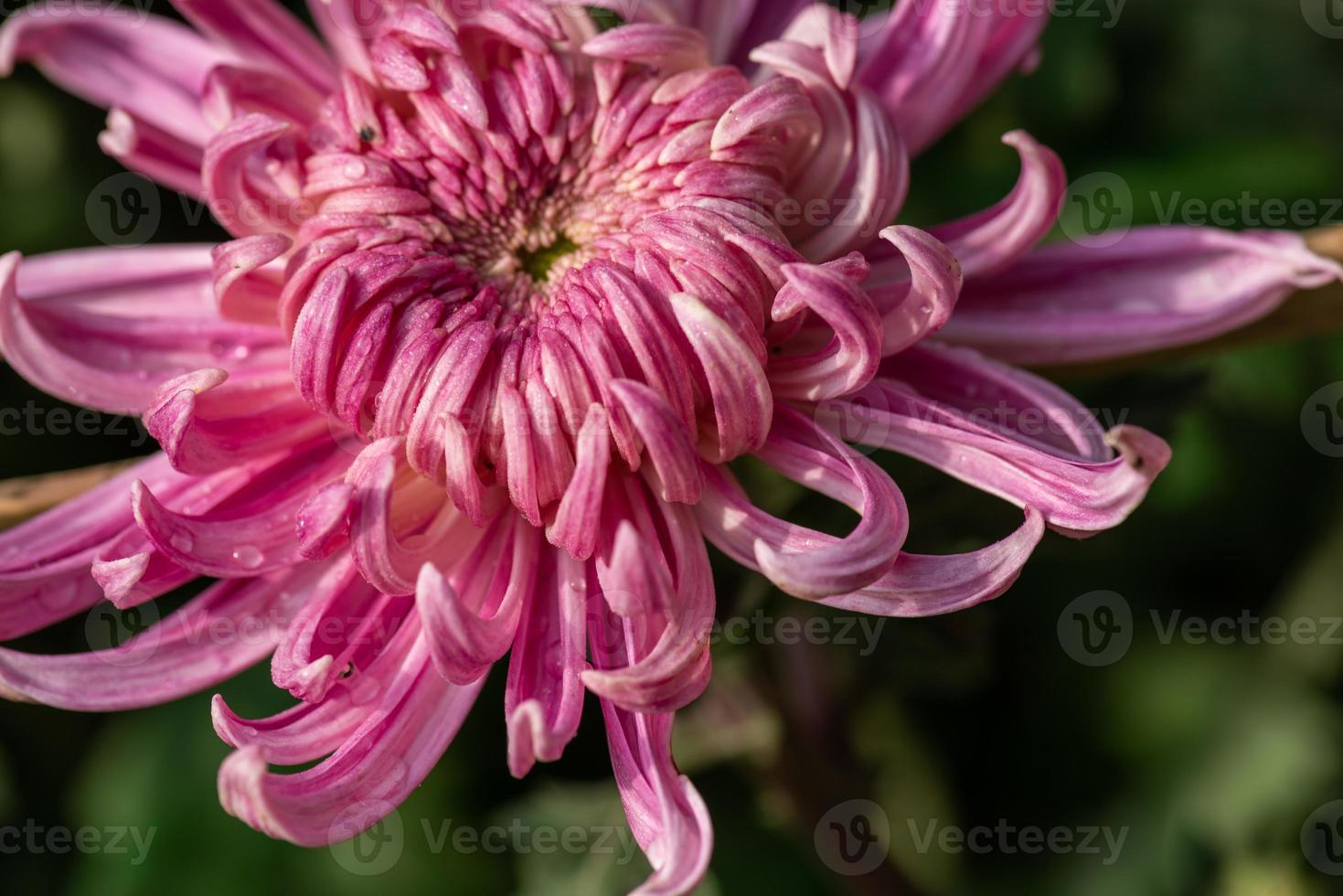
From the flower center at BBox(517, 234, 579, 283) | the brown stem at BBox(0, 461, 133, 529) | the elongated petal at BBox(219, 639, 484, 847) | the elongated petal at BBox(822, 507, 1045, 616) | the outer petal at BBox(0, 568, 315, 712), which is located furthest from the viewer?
the brown stem at BBox(0, 461, 133, 529)

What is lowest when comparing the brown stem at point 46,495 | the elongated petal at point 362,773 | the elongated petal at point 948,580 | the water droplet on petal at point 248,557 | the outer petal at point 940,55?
the brown stem at point 46,495

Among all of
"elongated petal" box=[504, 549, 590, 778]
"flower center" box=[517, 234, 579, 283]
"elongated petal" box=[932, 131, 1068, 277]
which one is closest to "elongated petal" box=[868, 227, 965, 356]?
"elongated petal" box=[932, 131, 1068, 277]

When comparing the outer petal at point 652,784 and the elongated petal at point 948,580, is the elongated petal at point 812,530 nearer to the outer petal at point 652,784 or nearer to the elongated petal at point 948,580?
the elongated petal at point 948,580

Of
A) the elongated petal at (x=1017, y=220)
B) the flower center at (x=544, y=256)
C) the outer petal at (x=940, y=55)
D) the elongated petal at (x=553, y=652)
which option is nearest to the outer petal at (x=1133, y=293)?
the elongated petal at (x=1017, y=220)

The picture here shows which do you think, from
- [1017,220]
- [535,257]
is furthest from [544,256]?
[1017,220]

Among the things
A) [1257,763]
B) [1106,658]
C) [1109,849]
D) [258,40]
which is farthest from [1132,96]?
[258,40]

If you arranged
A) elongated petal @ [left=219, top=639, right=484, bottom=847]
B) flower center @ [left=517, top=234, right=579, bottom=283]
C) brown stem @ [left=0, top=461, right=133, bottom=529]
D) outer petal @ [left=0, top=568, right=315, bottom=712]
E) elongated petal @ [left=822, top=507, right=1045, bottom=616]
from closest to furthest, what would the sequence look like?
elongated petal @ [left=219, top=639, right=484, bottom=847] → elongated petal @ [left=822, top=507, right=1045, bottom=616] → outer petal @ [left=0, top=568, right=315, bottom=712] → flower center @ [left=517, top=234, right=579, bottom=283] → brown stem @ [left=0, top=461, right=133, bottom=529]

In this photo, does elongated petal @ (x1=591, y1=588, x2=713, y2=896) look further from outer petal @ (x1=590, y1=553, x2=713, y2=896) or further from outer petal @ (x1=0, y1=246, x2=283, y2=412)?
outer petal @ (x1=0, y1=246, x2=283, y2=412)

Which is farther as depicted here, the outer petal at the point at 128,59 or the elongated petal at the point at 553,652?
the outer petal at the point at 128,59

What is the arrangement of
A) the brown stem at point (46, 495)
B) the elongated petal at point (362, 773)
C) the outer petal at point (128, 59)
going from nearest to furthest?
the elongated petal at point (362, 773) → the brown stem at point (46, 495) → the outer petal at point (128, 59)
